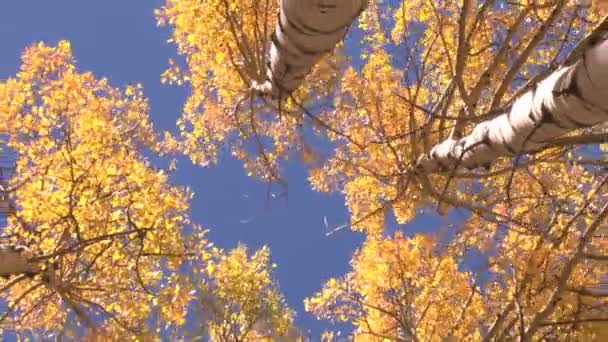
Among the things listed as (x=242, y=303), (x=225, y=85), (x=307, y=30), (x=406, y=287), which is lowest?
(x=307, y=30)

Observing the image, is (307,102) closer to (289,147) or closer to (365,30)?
(289,147)

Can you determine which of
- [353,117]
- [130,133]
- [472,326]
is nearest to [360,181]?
[353,117]

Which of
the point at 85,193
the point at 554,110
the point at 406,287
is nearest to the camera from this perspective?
the point at 554,110

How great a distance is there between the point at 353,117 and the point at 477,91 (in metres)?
3.23

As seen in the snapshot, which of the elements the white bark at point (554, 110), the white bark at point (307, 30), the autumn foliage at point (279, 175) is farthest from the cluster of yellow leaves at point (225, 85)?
the white bark at point (554, 110)

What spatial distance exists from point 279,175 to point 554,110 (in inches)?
111

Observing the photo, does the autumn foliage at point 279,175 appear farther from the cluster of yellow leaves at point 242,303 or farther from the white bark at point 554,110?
the white bark at point 554,110

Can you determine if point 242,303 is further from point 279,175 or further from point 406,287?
point 279,175

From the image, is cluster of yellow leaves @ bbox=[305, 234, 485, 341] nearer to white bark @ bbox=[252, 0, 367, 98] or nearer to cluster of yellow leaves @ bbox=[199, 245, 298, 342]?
cluster of yellow leaves @ bbox=[199, 245, 298, 342]

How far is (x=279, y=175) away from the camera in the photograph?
4.59m

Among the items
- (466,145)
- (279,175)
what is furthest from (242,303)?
(466,145)

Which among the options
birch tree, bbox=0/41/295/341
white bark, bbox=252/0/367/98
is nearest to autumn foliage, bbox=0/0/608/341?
birch tree, bbox=0/41/295/341

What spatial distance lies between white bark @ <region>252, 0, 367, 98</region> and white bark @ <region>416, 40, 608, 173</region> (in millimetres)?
816

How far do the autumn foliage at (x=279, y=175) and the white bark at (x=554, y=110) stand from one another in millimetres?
1199
